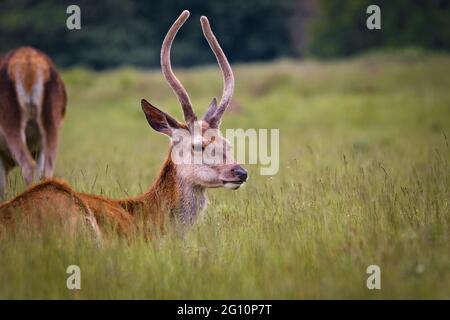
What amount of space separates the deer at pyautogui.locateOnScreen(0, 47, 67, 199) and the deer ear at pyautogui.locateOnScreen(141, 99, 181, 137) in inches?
98.2

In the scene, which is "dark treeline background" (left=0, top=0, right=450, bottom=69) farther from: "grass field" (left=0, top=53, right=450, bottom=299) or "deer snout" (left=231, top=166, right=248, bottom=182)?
"deer snout" (left=231, top=166, right=248, bottom=182)

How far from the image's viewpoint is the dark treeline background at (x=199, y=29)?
139 feet

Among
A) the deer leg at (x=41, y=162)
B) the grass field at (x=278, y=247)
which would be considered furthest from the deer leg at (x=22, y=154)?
the grass field at (x=278, y=247)

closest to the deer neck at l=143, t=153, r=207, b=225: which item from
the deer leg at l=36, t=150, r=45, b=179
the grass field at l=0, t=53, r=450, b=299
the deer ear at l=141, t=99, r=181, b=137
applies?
the grass field at l=0, t=53, r=450, b=299

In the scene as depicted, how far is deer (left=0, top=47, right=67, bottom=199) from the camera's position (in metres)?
8.96

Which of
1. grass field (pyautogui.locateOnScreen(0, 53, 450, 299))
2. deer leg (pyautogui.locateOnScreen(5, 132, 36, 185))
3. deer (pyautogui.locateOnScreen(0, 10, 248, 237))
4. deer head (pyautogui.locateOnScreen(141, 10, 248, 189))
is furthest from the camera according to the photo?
deer leg (pyautogui.locateOnScreen(5, 132, 36, 185))

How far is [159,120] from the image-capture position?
22.1ft

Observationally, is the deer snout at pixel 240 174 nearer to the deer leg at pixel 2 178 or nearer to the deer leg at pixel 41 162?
the deer leg at pixel 2 178

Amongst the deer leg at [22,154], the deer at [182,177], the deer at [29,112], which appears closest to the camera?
the deer at [182,177]

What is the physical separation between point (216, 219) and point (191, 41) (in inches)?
1495

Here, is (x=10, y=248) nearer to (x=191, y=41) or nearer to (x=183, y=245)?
(x=183, y=245)

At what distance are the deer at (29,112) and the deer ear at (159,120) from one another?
2.49m

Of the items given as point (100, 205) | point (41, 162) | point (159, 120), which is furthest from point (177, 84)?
point (41, 162)

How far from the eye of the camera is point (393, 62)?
1341 inches
